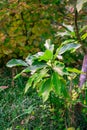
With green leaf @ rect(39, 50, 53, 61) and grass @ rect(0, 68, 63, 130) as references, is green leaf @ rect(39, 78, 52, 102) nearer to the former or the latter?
green leaf @ rect(39, 50, 53, 61)

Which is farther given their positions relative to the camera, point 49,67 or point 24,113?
point 24,113

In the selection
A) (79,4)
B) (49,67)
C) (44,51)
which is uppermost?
(79,4)

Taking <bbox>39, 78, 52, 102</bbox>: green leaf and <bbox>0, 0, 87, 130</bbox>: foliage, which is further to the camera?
<bbox>0, 0, 87, 130</bbox>: foliage

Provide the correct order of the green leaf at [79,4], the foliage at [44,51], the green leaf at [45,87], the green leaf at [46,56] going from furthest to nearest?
the foliage at [44,51] → the green leaf at [45,87] → the green leaf at [46,56] → the green leaf at [79,4]

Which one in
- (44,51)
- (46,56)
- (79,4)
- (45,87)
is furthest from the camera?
(44,51)

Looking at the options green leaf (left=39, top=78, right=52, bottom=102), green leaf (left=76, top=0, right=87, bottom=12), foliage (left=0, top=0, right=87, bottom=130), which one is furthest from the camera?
foliage (left=0, top=0, right=87, bottom=130)

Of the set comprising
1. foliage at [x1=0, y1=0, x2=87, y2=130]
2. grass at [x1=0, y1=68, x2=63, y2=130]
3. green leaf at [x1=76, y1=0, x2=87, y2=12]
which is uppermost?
green leaf at [x1=76, y1=0, x2=87, y2=12]

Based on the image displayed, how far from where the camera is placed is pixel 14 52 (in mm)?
4230

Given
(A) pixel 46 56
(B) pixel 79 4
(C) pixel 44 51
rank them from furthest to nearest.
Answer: (C) pixel 44 51
(A) pixel 46 56
(B) pixel 79 4

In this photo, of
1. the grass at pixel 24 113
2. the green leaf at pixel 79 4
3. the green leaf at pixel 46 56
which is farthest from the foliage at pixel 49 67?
the grass at pixel 24 113

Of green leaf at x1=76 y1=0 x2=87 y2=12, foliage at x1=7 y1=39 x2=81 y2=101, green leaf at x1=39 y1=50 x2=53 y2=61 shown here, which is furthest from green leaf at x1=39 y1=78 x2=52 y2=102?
green leaf at x1=76 y1=0 x2=87 y2=12

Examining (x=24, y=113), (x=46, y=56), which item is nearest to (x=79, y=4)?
(x=46, y=56)

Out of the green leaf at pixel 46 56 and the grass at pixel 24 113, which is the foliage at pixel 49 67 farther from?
the grass at pixel 24 113

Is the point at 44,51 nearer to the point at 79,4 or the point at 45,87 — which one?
the point at 45,87
